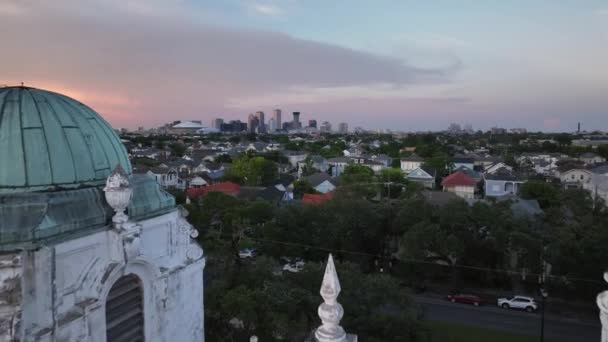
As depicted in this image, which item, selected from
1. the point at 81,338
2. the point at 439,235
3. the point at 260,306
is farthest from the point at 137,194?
the point at 439,235

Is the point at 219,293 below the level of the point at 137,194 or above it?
below

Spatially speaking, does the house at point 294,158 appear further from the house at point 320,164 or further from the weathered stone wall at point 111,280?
the weathered stone wall at point 111,280

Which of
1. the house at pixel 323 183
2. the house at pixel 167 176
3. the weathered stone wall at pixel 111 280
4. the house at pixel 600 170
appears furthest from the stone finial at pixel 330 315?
the house at pixel 600 170

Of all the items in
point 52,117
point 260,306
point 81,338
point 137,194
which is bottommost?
point 260,306

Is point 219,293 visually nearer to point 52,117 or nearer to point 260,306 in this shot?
point 260,306

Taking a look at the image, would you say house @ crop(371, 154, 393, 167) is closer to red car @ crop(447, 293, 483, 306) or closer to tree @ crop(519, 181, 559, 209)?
tree @ crop(519, 181, 559, 209)

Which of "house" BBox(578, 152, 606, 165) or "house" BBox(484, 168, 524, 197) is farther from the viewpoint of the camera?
"house" BBox(578, 152, 606, 165)

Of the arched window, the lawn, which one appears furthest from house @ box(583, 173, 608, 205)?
the arched window
